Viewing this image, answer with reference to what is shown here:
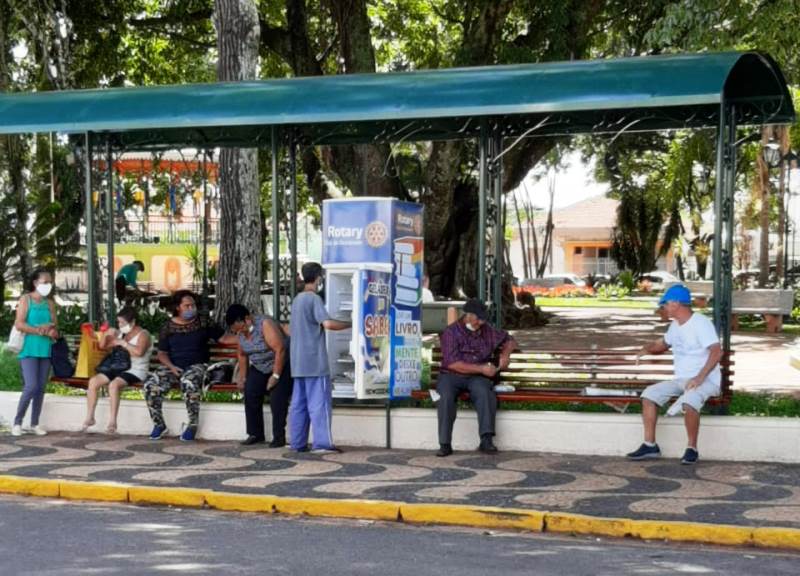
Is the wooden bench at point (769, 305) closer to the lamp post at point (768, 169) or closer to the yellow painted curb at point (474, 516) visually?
the lamp post at point (768, 169)

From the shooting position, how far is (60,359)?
493 inches

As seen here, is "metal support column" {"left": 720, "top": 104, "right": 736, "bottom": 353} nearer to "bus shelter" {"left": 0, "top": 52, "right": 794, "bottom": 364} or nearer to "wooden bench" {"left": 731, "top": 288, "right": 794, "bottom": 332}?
"bus shelter" {"left": 0, "top": 52, "right": 794, "bottom": 364}

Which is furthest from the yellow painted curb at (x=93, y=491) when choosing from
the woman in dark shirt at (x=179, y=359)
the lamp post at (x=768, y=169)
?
the lamp post at (x=768, y=169)

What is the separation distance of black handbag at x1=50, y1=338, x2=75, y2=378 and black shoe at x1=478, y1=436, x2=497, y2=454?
14.6 ft

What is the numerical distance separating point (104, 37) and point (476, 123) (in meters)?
14.1

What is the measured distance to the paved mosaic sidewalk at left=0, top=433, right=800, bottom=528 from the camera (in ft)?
28.7

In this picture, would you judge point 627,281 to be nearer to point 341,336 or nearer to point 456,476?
point 341,336

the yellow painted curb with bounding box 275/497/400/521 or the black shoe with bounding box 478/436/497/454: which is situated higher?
the black shoe with bounding box 478/436/497/454

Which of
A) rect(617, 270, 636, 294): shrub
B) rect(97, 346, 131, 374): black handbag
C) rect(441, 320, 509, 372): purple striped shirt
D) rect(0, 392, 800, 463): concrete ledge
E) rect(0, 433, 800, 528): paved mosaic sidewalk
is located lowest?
rect(0, 433, 800, 528): paved mosaic sidewalk

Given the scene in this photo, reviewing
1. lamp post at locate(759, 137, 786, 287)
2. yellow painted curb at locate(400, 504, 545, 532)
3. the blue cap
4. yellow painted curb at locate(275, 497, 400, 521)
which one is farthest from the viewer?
lamp post at locate(759, 137, 786, 287)

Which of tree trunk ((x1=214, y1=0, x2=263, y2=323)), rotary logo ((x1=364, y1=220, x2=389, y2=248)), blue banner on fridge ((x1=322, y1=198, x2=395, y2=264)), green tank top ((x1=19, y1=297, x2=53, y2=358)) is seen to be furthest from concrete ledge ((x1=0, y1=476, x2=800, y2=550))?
tree trunk ((x1=214, y1=0, x2=263, y2=323))

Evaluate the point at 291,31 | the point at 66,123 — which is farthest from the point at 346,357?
the point at 291,31

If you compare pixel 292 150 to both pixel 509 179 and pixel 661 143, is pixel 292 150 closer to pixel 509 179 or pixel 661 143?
pixel 509 179

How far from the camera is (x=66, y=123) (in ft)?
40.1
